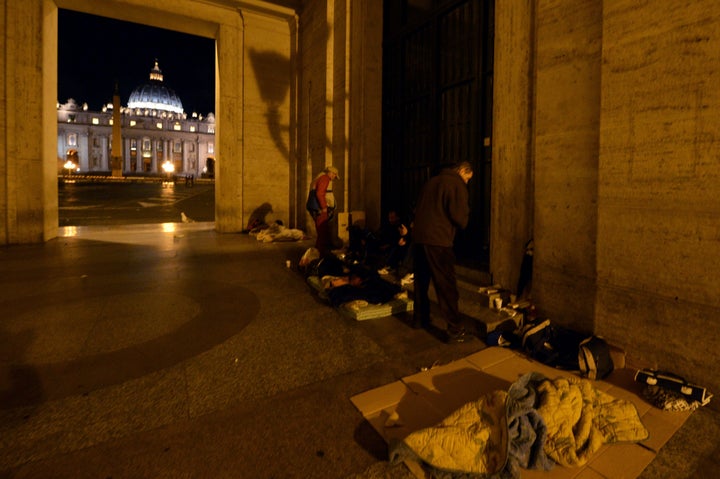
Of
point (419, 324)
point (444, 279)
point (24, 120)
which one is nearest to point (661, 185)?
point (444, 279)

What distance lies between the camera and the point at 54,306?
4961mm

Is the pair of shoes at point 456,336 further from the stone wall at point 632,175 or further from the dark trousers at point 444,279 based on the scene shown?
the stone wall at point 632,175

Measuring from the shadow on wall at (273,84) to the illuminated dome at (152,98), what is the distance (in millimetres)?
127072

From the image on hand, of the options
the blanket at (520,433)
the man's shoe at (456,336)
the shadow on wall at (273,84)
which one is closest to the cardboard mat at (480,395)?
the blanket at (520,433)

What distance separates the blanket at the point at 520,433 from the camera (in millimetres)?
2254

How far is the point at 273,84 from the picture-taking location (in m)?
12.3

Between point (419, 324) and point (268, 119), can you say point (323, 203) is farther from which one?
point (268, 119)

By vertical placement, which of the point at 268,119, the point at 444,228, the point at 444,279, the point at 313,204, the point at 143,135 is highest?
the point at 143,135

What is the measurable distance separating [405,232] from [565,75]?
3480mm

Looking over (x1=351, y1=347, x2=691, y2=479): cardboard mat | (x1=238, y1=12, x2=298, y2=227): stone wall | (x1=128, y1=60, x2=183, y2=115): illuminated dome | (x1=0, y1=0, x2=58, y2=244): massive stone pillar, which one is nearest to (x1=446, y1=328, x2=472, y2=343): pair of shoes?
(x1=351, y1=347, x2=691, y2=479): cardboard mat

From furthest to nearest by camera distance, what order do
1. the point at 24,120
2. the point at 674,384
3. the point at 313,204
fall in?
the point at 24,120 → the point at 313,204 → the point at 674,384

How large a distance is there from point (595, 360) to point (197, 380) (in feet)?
11.3

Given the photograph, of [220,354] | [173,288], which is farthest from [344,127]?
[220,354]

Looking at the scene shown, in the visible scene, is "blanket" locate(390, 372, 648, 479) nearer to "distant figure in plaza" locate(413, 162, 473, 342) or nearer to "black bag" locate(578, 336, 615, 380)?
"black bag" locate(578, 336, 615, 380)
